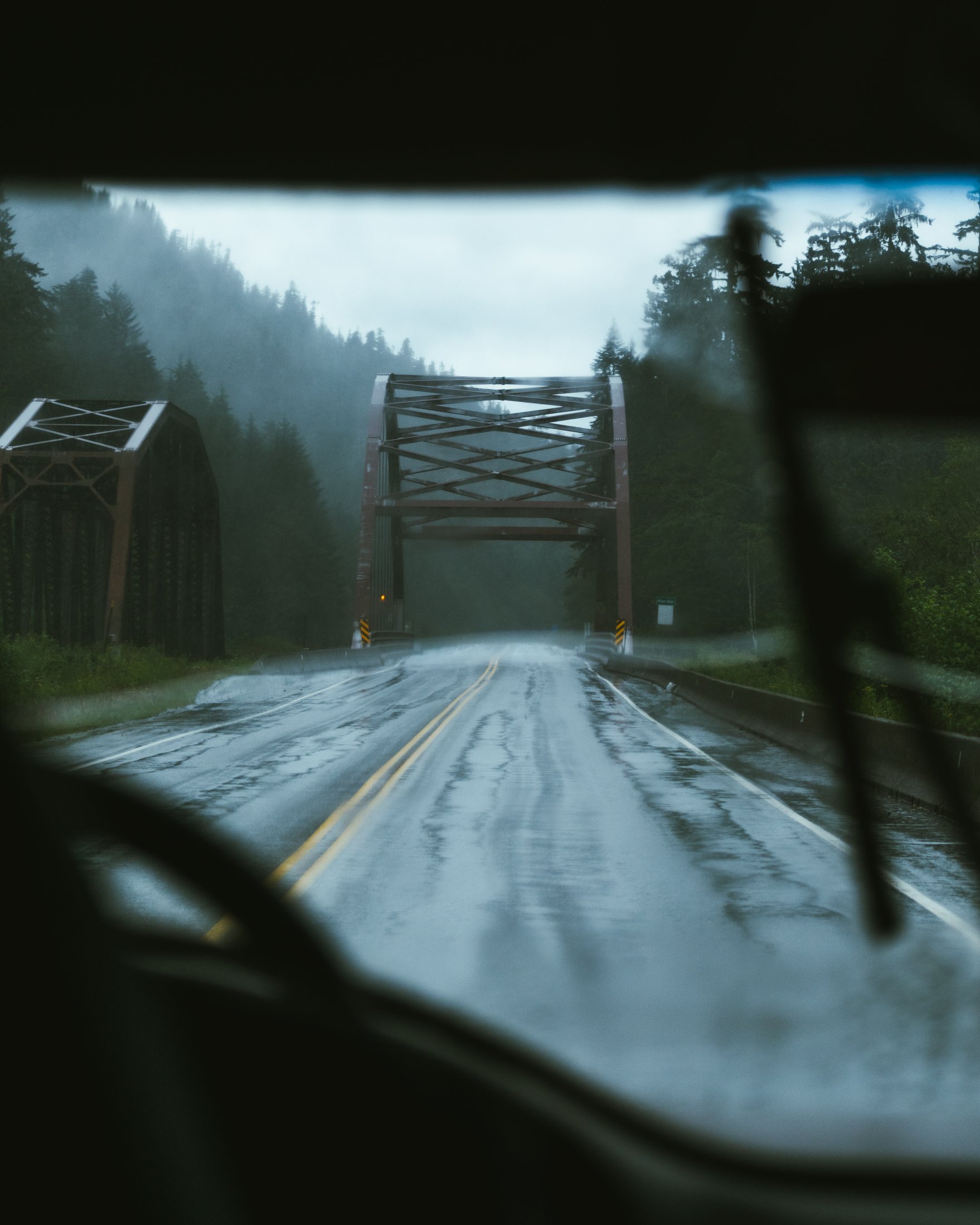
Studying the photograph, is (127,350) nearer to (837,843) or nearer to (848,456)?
(837,843)

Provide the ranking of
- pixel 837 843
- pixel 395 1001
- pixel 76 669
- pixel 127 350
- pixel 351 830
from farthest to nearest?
pixel 127 350 < pixel 76 669 < pixel 351 830 < pixel 837 843 < pixel 395 1001

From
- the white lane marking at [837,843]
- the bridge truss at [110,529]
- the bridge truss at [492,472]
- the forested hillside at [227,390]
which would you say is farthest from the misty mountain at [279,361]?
the white lane marking at [837,843]

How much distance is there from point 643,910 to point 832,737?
5.56 meters

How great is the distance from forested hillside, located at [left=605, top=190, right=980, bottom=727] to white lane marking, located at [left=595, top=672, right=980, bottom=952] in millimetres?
987

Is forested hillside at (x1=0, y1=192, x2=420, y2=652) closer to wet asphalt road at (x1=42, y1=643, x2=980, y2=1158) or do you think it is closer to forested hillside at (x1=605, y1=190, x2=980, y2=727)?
wet asphalt road at (x1=42, y1=643, x2=980, y2=1158)

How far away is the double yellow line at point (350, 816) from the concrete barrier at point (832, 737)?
361 centimetres

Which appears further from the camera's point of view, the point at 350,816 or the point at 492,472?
the point at 492,472

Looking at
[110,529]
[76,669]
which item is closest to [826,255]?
[76,669]

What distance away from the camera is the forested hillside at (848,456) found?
8.09 ft

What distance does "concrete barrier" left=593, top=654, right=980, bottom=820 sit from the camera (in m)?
10.9

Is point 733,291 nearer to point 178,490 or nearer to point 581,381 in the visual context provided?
point 178,490

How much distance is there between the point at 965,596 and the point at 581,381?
2114 inches

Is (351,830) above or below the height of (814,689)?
below

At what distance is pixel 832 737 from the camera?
87.4 inches
